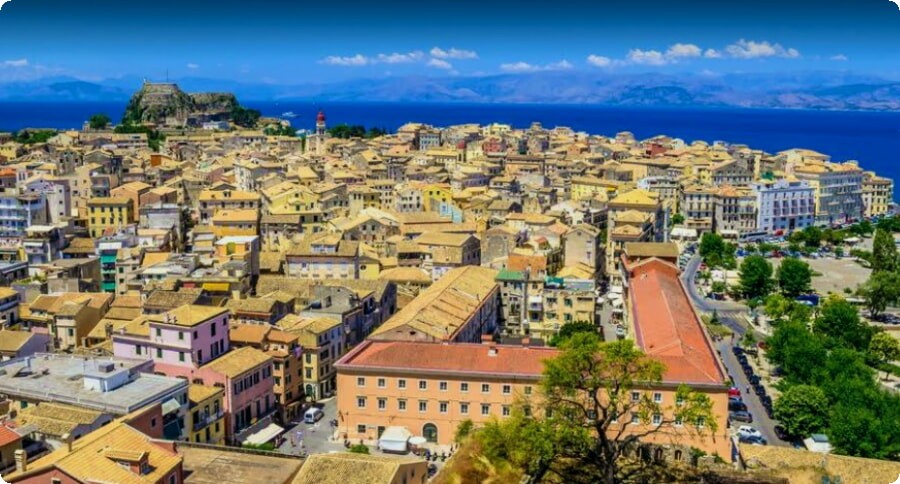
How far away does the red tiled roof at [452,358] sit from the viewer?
20.8m

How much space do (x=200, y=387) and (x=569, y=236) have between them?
19.4 m

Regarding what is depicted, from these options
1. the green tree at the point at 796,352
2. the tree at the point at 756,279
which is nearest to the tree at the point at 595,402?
the green tree at the point at 796,352

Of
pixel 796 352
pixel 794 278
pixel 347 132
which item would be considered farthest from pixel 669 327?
pixel 347 132

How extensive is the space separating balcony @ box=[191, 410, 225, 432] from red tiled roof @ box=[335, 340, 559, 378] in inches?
119

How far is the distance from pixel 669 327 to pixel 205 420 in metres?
11.9

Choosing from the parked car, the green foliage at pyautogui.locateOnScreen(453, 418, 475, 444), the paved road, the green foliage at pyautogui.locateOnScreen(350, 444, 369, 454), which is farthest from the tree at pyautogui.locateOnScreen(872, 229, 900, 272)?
the green foliage at pyautogui.locateOnScreen(350, 444, 369, 454)

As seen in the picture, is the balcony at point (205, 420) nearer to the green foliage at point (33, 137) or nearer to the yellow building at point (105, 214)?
the yellow building at point (105, 214)

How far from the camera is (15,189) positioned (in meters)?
41.0

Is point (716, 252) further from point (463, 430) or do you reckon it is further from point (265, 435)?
point (265, 435)

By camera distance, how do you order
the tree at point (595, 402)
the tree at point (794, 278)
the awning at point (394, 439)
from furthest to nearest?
the tree at point (794, 278)
the awning at point (394, 439)
the tree at point (595, 402)

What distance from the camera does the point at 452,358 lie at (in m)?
21.2

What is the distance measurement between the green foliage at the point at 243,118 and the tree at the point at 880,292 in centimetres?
6472

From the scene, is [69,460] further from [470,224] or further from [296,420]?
[470,224]

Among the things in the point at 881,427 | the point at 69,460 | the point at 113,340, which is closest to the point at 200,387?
the point at 113,340
